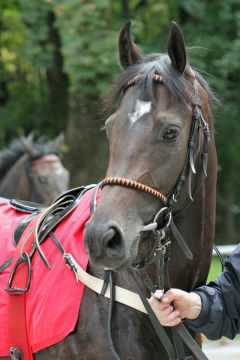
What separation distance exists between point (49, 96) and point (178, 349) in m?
12.8

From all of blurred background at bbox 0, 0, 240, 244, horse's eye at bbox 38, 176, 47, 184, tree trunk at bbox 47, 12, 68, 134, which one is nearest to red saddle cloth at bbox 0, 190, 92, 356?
horse's eye at bbox 38, 176, 47, 184

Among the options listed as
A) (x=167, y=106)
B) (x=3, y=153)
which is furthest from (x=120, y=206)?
(x=3, y=153)

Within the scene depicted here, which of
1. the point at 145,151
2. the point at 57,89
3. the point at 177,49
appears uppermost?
the point at 177,49

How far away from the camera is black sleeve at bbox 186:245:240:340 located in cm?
302

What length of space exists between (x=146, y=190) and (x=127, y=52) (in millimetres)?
712

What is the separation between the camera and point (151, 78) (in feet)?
9.59

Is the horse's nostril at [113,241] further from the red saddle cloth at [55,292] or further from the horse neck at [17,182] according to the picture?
the horse neck at [17,182]

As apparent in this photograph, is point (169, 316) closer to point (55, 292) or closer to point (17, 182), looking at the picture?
point (55, 292)

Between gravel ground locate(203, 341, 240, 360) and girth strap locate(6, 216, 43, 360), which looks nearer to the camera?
girth strap locate(6, 216, 43, 360)

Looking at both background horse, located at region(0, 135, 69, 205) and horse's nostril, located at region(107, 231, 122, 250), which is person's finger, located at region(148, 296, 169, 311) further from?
background horse, located at region(0, 135, 69, 205)

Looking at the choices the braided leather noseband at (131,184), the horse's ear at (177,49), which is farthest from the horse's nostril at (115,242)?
the horse's ear at (177,49)

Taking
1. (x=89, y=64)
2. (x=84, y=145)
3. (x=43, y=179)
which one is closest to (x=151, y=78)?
(x=43, y=179)

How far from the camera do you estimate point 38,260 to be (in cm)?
347

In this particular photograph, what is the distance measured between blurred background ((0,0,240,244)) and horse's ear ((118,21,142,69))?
19.4 ft
